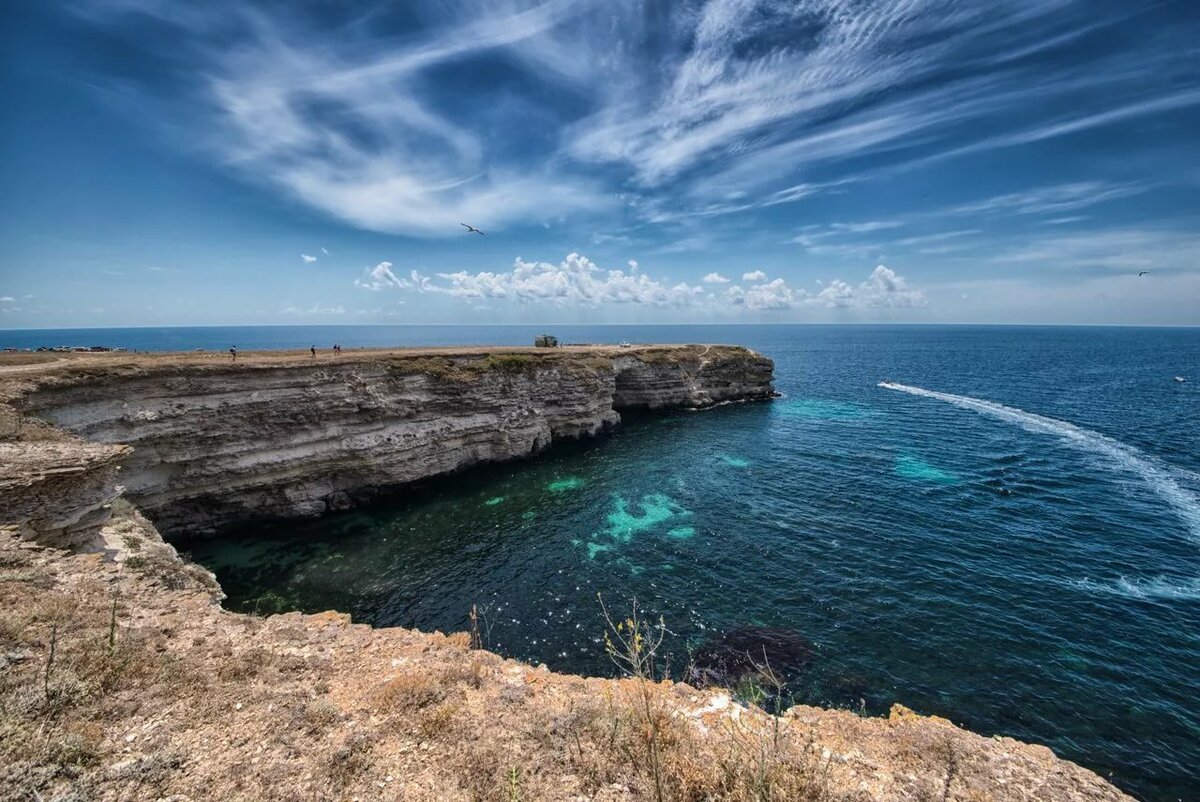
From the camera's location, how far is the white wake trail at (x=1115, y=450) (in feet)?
94.2

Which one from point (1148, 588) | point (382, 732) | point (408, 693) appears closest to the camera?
point (382, 732)

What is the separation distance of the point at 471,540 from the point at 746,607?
53.2ft

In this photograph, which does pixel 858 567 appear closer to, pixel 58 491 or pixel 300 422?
pixel 58 491

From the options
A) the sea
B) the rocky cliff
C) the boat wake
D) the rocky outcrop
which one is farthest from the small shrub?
the boat wake

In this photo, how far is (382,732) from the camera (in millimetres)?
8148

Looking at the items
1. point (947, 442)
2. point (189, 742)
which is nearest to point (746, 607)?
point (189, 742)

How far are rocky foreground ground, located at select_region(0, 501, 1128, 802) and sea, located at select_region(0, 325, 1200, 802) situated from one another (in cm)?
786

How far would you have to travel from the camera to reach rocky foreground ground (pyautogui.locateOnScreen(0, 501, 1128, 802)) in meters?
6.95

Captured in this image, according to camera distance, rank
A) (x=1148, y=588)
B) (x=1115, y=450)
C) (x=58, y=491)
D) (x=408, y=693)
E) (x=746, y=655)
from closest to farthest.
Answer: (x=408, y=693), (x=58, y=491), (x=746, y=655), (x=1148, y=588), (x=1115, y=450)

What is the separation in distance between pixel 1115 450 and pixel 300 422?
65312 mm

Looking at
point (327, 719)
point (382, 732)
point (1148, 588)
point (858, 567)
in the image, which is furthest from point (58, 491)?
point (1148, 588)

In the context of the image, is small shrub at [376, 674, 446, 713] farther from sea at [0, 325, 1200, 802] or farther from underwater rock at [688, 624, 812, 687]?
underwater rock at [688, 624, 812, 687]

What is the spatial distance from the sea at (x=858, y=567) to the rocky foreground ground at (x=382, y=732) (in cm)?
786

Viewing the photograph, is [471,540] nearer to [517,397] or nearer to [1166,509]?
[517,397]
